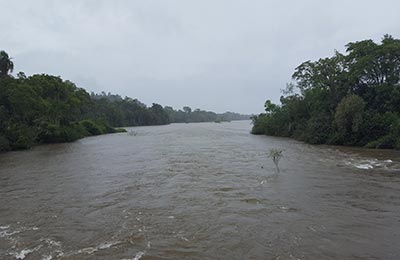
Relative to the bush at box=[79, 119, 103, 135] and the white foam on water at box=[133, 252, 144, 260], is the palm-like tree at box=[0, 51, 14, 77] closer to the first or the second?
the bush at box=[79, 119, 103, 135]

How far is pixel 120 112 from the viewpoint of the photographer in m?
86.5

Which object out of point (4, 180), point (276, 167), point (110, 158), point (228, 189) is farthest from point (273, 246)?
point (110, 158)

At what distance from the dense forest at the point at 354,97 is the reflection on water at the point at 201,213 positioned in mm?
14448

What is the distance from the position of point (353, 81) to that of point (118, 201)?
30.5m

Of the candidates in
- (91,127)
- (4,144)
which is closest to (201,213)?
(4,144)

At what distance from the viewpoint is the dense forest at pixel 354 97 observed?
29.6m

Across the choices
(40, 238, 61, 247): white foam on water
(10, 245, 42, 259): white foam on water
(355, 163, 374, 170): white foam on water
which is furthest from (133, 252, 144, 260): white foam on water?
(355, 163, 374, 170): white foam on water

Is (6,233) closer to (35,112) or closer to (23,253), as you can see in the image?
(23,253)

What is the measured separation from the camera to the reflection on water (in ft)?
21.6

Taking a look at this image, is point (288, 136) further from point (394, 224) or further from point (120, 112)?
point (120, 112)

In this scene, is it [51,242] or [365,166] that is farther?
[365,166]

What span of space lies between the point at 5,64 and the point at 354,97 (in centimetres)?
3770

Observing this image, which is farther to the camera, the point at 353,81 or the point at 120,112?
the point at 120,112

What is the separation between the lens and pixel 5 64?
1439 inches
